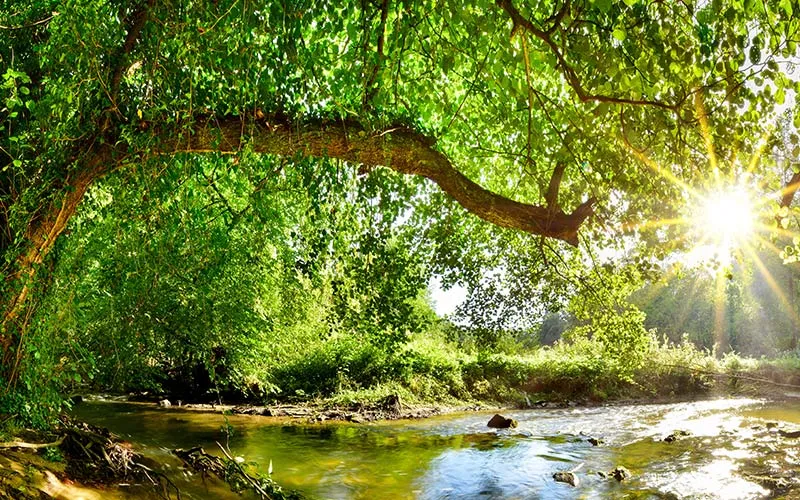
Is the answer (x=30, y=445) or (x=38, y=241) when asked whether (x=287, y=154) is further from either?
(x=30, y=445)

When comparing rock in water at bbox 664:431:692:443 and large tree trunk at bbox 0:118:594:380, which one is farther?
rock in water at bbox 664:431:692:443

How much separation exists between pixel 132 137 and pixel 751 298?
187 ft

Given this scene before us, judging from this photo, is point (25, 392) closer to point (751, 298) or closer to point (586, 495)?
point (586, 495)

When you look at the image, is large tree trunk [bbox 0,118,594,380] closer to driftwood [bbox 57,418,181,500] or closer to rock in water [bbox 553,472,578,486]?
driftwood [bbox 57,418,181,500]

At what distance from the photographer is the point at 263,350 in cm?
1402

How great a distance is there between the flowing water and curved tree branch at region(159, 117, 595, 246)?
12.6ft

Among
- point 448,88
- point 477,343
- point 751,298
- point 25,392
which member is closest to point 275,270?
point 477,343

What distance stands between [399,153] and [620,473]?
7472 mm

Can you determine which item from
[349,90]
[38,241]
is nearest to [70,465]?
[38,241]

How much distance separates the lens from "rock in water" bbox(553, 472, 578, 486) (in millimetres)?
10043

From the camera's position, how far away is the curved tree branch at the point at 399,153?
590 centimetres

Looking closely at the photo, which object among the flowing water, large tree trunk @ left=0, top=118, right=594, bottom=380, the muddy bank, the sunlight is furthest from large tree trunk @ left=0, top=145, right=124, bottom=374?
the sunlight

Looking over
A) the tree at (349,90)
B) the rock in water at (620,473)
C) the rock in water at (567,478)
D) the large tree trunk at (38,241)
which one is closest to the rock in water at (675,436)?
the rock in water at (620,473)

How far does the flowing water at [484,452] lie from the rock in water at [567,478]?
126 millimetres
